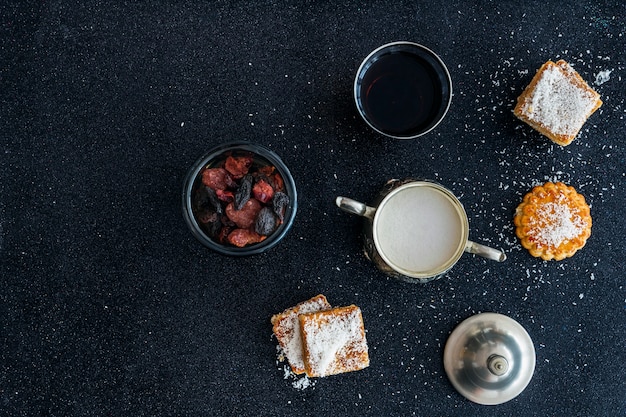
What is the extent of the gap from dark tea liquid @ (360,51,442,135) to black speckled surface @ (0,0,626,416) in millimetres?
72

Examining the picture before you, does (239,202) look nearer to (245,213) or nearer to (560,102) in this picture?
(245,213)

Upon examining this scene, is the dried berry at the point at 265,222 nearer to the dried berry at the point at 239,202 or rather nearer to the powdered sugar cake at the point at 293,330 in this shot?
the dried berry at the point at 239,202

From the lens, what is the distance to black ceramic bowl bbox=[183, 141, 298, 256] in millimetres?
1196

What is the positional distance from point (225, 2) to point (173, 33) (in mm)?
126

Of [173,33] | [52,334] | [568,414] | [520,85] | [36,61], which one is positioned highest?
[520,85]

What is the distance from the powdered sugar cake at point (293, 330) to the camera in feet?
4.26

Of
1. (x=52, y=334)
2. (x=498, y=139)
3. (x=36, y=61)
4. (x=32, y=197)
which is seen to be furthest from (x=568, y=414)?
(x=36, y=61)

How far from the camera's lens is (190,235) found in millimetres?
1321

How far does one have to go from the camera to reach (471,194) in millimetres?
1354

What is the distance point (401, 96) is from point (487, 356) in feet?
1.80

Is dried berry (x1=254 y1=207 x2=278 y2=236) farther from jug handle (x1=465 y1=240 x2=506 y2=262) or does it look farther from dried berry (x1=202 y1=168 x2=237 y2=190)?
jug handle (x1=465 y1=240 x2=506 y2=262)

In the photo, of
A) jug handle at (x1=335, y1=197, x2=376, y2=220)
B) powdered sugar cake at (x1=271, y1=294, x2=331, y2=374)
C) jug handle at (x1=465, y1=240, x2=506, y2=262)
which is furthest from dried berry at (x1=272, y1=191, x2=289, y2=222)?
jug handle at (x1=465, y1=240, x2=506, y2=262)

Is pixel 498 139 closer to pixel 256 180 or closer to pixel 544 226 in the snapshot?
pixel 544 226

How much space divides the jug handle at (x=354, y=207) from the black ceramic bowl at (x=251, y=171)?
11 cm
